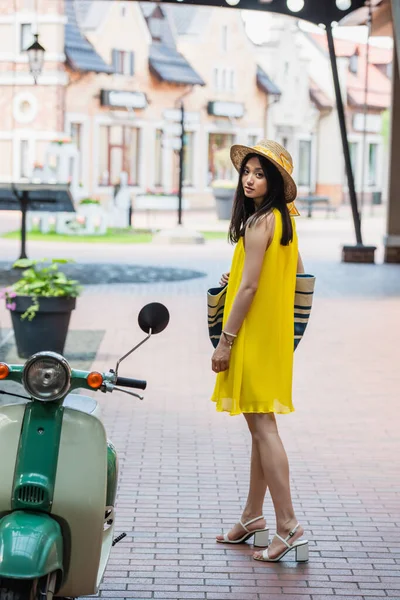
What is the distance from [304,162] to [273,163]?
53.4 m

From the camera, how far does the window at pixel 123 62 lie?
47309 millimetres

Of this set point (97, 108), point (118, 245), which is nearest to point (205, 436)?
point (118, 245)

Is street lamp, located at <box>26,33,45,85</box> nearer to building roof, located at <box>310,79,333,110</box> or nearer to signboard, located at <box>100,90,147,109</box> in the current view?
signboard, located at <box>100,90,147,109</box>

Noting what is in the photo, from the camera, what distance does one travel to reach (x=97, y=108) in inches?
1821

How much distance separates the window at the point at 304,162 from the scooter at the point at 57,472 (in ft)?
176

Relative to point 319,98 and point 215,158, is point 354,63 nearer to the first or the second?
point 319,98

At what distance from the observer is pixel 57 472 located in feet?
11.9

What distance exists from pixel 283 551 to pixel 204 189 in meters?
46.3

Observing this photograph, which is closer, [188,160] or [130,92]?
[130,92]

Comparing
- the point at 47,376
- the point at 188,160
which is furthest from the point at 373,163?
the point at 47,376

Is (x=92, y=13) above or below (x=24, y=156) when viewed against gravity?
above

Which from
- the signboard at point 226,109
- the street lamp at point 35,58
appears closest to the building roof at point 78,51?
the signboard at point 226,109

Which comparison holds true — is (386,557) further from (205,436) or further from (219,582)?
(205,436)

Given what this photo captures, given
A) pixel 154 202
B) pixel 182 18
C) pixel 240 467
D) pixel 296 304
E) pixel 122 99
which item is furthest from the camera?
pixel 182 18
